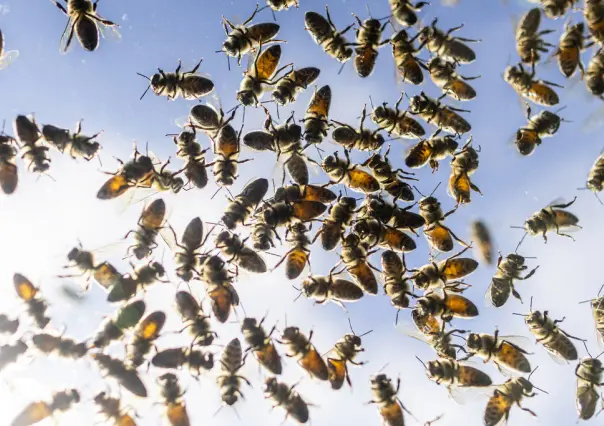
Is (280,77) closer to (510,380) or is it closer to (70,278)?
(70,278)

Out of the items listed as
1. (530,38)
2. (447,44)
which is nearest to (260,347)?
(447,44)

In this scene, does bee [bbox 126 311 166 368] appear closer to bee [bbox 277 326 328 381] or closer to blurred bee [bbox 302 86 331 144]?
bee [bbox 277 326 328 381]

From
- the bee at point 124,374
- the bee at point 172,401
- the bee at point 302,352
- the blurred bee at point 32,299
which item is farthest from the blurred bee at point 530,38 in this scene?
the blurred bee at point 32,299

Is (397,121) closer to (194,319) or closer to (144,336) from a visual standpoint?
(194,319)

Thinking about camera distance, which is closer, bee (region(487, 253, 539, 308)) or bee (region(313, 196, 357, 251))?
bee (region(313, 196, 357, 251))

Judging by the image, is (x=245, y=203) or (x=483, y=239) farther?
(x=483, y=239)

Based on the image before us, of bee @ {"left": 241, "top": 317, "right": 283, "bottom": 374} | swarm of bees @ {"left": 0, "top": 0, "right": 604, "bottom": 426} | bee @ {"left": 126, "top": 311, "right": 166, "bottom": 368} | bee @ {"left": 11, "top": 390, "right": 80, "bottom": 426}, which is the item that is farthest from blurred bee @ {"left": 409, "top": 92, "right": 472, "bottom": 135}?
bee @ {"left": 11, "top": 390, "right": 80, "bottom": 426}
